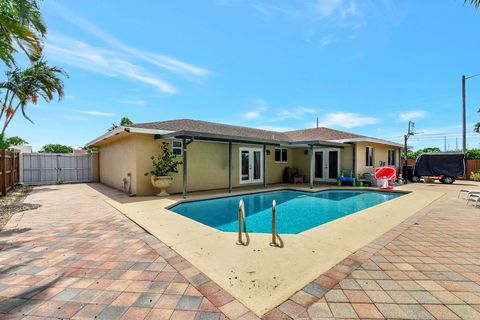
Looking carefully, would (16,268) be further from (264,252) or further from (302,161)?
(302,161)

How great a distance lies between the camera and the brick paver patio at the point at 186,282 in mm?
2178

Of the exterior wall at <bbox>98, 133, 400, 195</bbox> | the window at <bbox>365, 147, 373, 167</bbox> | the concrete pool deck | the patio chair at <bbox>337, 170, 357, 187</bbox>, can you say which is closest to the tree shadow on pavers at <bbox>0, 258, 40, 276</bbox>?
the concrete pool deck

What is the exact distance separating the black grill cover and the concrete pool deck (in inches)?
523

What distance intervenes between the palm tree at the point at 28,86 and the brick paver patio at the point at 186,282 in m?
13.1

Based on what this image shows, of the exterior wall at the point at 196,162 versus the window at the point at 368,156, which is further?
the window at the point at 368,156

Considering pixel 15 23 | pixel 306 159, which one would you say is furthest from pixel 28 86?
pixel 306 159

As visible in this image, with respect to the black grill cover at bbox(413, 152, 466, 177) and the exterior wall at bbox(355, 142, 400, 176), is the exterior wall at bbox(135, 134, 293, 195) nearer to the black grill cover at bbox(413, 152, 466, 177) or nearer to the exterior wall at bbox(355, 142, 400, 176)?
the exterior wall at bbox(355, 142, 400, 176)

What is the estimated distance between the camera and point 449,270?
9.86ft

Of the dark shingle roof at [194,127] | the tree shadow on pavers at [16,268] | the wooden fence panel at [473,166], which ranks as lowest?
the tree shadow on pavers at [16,268]

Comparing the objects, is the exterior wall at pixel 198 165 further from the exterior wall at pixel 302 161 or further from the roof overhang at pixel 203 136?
the exterior wall at pixel 302 161

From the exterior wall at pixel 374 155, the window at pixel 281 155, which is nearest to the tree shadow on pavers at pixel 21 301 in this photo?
the window at pixel 281 155

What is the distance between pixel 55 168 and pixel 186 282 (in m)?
17.6

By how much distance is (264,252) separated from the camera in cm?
362

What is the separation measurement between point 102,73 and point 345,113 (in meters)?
22.2
